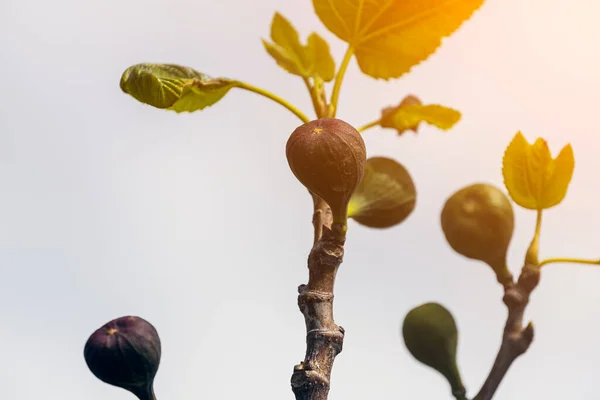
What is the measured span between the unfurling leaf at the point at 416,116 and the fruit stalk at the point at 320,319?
29 cm

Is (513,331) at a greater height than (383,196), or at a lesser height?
lesser

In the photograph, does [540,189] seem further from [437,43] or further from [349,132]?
[349,132]

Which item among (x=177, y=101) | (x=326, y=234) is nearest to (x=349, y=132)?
(x=326, y=234)

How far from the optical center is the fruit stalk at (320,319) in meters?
0.98

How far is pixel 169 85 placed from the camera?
1.08 metres

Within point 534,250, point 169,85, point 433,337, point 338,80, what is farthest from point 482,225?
point 169,85

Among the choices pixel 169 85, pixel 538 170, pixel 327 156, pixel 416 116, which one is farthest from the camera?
pixel 416 116

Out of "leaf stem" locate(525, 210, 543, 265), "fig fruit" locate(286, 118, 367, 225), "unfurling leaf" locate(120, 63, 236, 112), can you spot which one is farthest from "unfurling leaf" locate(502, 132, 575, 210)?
"unfurling leaf" locate(120, 63, 236, 112)

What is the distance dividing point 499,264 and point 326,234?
393mm

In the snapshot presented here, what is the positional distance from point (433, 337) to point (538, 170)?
320 millimetres

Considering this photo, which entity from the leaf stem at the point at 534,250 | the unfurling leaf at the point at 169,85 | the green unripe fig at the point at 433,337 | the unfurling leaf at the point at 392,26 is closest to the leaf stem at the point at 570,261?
the leaf stem at the point at 534,250

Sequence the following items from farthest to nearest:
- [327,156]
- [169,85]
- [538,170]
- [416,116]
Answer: [416,116], [538,170], [169,85], [327,156]

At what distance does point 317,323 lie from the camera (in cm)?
103

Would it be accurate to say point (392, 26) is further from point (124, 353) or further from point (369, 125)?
point (124, 353)
